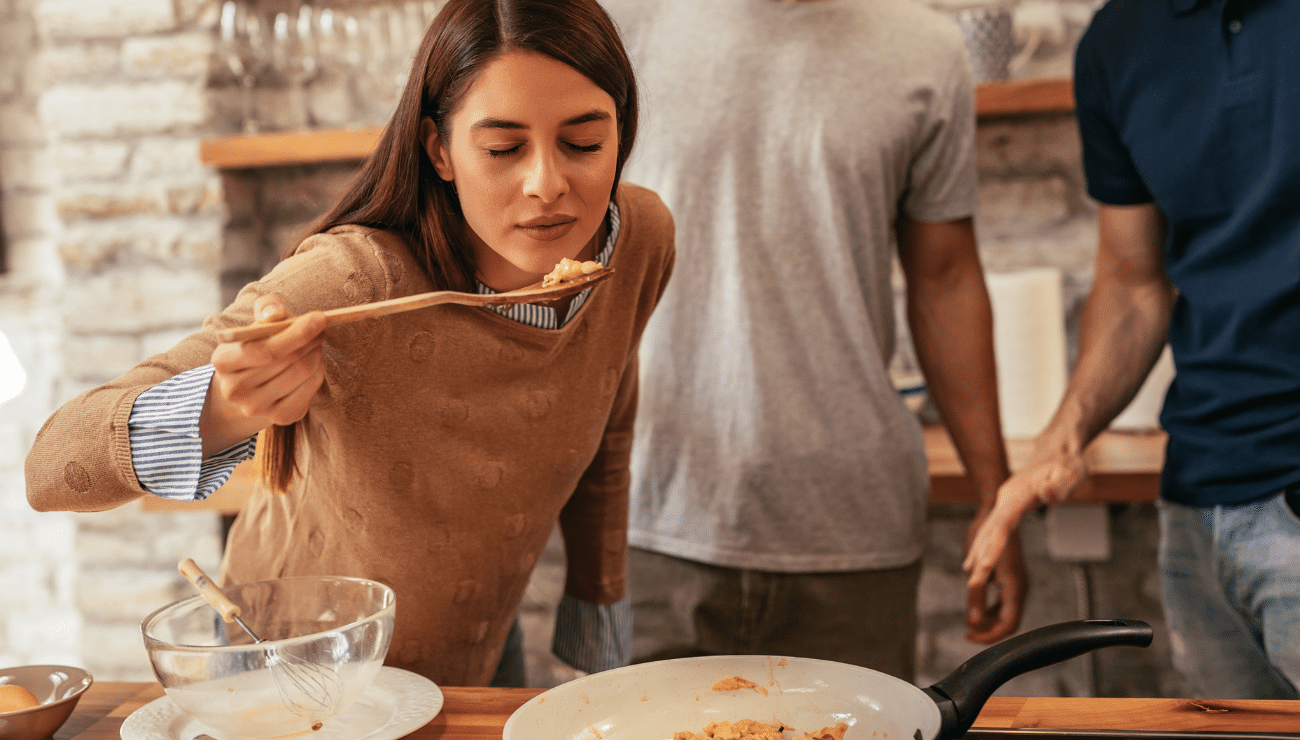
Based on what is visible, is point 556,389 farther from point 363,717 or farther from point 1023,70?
point 1023,70

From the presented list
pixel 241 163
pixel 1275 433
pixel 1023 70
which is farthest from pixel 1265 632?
pixel 241 163

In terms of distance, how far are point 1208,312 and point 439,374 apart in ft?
3.12

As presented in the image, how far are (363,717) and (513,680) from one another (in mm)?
577

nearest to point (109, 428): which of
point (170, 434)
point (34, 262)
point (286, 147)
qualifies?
point (170, 434)

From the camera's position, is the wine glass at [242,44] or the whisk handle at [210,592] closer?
the whisk handle at [210,592]

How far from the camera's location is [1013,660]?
0.68 m

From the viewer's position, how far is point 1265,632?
117 cm

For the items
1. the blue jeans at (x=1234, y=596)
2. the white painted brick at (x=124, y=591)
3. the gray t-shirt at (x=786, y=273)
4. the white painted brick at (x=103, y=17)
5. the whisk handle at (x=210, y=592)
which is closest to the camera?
the whisk handle at (x=210, y=592)

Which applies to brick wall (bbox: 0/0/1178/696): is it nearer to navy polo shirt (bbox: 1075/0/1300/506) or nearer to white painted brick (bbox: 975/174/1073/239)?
white painted brick (bbox: 975/174/1073/239)

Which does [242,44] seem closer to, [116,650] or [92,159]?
[92,159]

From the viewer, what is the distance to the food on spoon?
0.86 m

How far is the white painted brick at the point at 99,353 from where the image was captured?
2137 mm

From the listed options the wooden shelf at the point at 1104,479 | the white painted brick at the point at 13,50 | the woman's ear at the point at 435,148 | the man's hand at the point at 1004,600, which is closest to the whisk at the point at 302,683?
the woman's ear at the point at 435,148

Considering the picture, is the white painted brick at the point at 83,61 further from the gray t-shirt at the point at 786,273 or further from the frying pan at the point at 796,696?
the frying pan at the point at 796,696
